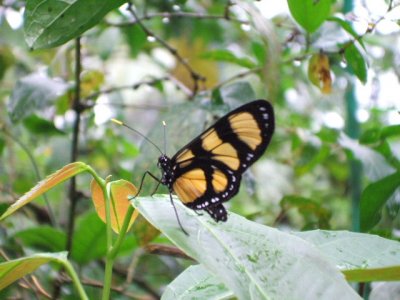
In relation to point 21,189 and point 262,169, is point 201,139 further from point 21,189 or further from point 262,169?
point 262,169

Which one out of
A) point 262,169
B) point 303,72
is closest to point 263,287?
point 303,72

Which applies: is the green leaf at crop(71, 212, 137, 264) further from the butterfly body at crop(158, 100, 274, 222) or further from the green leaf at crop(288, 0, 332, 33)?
the green leaf at crop(288, 0, 332, 33)

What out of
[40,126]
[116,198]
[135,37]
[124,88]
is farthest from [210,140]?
[135,37]

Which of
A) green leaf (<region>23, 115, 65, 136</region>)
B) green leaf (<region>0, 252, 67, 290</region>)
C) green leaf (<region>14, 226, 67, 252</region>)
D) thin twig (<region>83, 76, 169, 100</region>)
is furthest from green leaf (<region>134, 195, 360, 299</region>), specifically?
green leaf (<region>23, 115, 65, 136</region>)

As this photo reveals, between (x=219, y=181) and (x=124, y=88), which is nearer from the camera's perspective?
(x=219, y=181)

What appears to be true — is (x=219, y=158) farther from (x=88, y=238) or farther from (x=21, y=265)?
(x=88, y=238)
